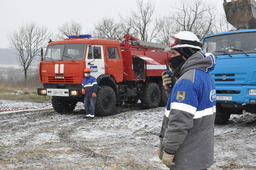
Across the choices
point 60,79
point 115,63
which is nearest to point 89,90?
point 60,79

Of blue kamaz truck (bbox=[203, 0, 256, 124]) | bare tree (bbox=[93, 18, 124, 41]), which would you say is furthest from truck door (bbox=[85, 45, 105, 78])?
bare tree (bbox=[93, 18, 124, 41])

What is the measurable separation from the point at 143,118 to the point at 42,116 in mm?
3634

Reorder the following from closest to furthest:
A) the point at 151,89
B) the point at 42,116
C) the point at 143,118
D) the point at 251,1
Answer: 1. the point at 251,1
2. the point at 143,118
3. the point at 42,116
4. the point at 151,89

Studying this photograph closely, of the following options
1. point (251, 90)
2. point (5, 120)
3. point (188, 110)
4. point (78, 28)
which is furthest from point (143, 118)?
point (78, 28)

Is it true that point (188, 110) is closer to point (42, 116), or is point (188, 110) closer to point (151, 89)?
point (42, 116)

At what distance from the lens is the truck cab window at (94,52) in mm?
11125

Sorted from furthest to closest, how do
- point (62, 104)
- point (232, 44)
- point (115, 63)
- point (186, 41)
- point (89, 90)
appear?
1. point (62, 104)
2. point (115, 63)
3. point (89, 90)
4. point (232, 44)
5. point (186, 41)

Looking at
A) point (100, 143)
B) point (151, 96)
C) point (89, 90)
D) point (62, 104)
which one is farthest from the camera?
point (151, 96)

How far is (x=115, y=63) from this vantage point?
39.7 feet

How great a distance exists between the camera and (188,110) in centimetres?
256

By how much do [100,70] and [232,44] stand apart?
4.77 m

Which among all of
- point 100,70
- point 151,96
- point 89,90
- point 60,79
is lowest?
point 151,96

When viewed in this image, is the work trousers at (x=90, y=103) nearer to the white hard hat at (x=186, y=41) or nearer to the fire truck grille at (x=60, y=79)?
the fire truck grille at (x=60, y=79)

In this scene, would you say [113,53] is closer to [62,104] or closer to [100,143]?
[62,104]
